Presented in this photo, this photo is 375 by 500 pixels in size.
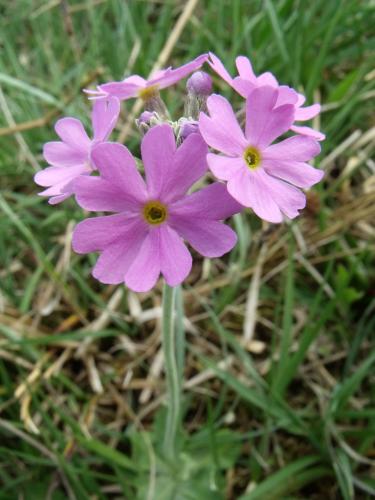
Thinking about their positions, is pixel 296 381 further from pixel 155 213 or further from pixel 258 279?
pixel 155 213

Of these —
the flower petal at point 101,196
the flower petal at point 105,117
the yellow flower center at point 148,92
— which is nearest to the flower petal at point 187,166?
the flower petal at point 101,196

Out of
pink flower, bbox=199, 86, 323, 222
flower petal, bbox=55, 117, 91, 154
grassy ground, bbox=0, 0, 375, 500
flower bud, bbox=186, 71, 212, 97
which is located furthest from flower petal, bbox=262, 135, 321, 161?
grassy ground, bbox=0, 0, 375, 500

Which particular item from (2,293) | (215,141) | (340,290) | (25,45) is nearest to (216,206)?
(215,141)

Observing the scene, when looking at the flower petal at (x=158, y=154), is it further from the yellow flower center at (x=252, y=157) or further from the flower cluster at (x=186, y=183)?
the yellow flower center at (x=252, y=157)

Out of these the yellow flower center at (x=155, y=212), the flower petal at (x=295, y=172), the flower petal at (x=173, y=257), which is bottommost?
the flower petal at (x=173, y=257)

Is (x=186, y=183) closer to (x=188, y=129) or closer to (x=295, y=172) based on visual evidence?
(x=188, y=129)

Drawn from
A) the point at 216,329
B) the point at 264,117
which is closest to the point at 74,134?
the point at 264,117

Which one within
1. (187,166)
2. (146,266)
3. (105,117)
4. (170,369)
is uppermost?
(105,117)

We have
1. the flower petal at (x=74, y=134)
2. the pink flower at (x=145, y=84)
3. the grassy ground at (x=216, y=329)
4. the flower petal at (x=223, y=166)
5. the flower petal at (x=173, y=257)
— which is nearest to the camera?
the flower petal at (x=223, y=166)
